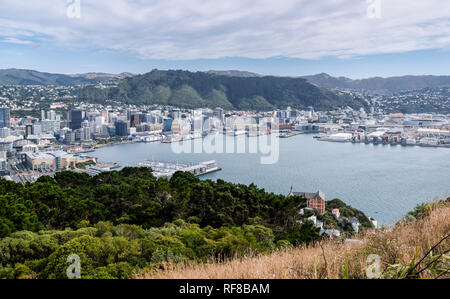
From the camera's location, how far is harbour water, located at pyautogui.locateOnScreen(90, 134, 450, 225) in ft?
23.7

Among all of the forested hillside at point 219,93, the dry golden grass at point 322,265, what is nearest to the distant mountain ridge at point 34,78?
the forested hillside at point 219,93

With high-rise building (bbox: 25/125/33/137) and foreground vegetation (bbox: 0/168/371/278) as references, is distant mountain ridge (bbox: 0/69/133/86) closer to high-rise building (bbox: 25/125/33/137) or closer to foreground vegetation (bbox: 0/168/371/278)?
high-rise building (bbox: 25/125/33/137)

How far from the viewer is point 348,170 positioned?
9.77 m

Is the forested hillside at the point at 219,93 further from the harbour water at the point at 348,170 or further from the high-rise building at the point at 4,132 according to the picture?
the harbour water at the point at 348,170

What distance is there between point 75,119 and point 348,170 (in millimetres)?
14897

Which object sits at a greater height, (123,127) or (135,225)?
(123,127)

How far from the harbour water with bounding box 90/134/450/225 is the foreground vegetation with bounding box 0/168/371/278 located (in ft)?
11.5

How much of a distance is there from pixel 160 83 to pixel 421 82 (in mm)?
23301

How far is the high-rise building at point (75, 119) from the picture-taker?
732 inches

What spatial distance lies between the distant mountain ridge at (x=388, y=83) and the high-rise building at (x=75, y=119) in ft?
76.6

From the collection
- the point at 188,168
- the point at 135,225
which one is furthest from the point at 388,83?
the point at 135,225

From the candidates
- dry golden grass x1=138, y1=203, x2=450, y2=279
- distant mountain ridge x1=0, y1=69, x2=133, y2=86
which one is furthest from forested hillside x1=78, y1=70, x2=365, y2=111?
dry golden grass x1=138, y1=203, x2=450, y2=279

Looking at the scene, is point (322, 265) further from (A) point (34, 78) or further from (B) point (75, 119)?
(A) point (34, 78)
